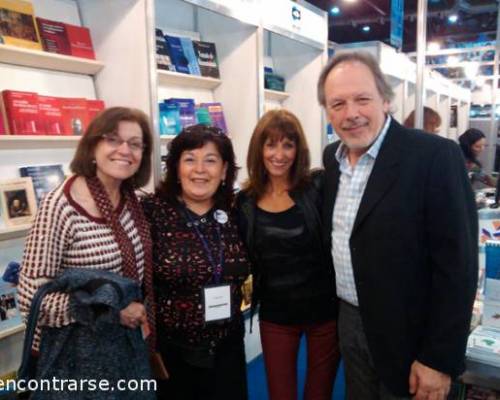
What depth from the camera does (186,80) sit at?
3518 mm

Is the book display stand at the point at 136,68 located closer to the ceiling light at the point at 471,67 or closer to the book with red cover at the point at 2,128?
the book with red cover at the point at 2,128

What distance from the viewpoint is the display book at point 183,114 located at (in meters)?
3.31

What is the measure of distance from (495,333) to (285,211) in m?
0.90

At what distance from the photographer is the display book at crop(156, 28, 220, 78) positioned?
11.0 feet

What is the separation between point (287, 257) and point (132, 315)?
71 cm

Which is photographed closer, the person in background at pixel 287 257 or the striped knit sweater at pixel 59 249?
the striped knit sweater at pixel 59 249

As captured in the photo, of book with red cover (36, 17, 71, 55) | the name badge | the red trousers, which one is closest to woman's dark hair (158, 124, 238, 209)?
the name badge

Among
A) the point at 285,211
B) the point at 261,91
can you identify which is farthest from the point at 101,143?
the point at 261,91

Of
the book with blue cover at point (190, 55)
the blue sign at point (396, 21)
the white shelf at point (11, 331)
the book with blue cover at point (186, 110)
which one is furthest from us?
the blue sign at point (396, 21)

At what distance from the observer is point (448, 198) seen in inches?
52.9

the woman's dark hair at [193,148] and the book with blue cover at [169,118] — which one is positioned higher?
the book with blue cover at [169,118]

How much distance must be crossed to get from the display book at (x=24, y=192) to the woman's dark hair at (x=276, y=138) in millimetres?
1049

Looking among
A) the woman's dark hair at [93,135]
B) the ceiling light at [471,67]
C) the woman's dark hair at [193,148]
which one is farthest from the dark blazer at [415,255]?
the ceiling light at [471,67]

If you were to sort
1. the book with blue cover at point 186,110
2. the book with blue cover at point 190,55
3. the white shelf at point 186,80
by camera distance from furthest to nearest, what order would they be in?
1. the book with blue cover at point 190,55
2. the book with blue cover at point 186,110
3. the white shelf at point 186,80
